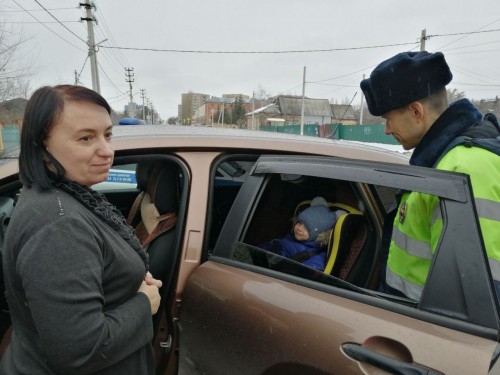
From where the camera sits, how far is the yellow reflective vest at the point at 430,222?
1.12 metres

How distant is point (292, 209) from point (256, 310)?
1.27m

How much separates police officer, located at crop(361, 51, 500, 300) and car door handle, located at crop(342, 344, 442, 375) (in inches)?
11.4

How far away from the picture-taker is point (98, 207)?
1104 millimetres

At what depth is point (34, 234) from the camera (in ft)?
3.14

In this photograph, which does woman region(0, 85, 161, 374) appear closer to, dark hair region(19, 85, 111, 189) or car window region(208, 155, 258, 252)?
dark hair region(19, 85, 111, 189)

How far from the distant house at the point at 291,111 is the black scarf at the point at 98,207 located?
62.8 metres

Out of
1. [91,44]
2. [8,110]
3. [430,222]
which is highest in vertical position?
[91,44]

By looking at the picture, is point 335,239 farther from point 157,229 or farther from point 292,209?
point 157,229

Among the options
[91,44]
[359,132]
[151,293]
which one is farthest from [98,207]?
[359,132]

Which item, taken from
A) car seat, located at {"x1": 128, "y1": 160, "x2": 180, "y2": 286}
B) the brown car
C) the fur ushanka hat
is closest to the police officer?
the fur ushanka hat

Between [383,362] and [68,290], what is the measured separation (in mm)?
868

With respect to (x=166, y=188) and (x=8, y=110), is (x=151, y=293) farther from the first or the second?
(x=8, y=110)

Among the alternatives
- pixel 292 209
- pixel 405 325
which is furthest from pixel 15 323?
pixel 292 209

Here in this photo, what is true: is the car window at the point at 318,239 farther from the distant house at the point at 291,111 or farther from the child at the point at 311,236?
the distant house at the point at 291,111
